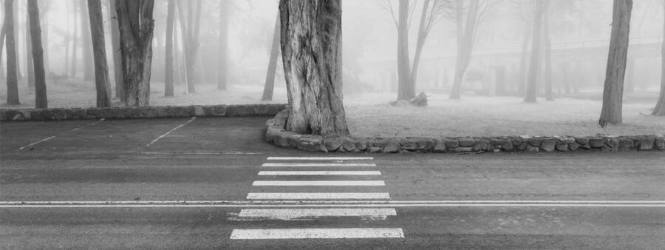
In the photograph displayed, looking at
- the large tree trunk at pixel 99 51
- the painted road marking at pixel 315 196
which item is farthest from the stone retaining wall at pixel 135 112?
the painted road marking at pixel 315 196

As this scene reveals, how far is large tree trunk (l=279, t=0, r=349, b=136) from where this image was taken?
12.3 metres

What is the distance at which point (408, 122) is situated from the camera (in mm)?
19141

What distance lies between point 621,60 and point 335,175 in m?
13.2

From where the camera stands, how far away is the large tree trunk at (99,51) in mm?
19078

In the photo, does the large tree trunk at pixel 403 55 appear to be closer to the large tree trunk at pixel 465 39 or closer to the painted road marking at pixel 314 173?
the large tree trunk at pixel 465 39

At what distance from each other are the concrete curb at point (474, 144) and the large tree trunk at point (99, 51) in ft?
34.9

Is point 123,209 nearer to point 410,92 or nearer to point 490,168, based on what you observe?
point 490,168

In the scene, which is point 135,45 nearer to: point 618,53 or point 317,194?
point 317,194

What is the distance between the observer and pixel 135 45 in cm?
1892

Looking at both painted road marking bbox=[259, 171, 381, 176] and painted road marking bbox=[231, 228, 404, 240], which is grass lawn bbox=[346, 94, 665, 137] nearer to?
painted road marking bbox=[259, 171, 381, 176]

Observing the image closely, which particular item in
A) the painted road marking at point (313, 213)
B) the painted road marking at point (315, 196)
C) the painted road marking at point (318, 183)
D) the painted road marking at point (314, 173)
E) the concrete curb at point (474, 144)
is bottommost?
the painted road marking at point (313, 213)

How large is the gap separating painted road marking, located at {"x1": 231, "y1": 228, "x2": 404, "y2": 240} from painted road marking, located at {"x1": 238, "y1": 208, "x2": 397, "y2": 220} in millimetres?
560

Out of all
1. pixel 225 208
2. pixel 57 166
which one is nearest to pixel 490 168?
pixel 225 208

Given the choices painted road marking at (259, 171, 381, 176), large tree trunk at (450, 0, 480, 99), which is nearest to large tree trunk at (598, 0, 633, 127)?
painted road marking at (259, 171, 381, 176)
